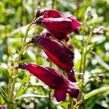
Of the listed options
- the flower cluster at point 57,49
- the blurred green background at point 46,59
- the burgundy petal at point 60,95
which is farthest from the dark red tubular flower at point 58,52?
the blurred green background at point 46,59

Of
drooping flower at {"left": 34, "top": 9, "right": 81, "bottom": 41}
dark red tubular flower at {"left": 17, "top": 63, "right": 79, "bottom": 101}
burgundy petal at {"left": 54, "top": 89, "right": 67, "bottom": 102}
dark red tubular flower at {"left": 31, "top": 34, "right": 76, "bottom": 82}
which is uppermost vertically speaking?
drooping flower at {"left": 34, "top": 9, "right": 81, "bottom": 41}

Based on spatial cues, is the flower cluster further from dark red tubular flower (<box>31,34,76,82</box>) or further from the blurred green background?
the blurred green background

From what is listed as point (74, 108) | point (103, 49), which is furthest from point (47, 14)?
point (103, 49)

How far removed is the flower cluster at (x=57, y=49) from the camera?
2.19 m

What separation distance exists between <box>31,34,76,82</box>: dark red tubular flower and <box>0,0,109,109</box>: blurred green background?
0.78 ft

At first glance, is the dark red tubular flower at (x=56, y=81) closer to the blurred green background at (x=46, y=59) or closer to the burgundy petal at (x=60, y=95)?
the burgundy petal at (x=60, y=95)

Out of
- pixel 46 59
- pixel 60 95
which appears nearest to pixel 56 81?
pixel 60 95

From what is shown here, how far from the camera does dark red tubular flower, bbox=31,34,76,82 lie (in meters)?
2.19

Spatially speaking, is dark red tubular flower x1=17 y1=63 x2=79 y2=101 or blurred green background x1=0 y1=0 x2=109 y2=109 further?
blurred green background x1=0 y1=0 x2=109 y2=109

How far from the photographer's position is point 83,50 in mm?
3010

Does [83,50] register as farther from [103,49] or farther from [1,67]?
[103,49]

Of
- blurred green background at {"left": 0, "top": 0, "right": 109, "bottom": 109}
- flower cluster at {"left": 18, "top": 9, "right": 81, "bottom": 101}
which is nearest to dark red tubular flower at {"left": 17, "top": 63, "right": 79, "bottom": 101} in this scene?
flower cluster at {"left": 18, "top": 9, "right": 81, "bottom": 101}

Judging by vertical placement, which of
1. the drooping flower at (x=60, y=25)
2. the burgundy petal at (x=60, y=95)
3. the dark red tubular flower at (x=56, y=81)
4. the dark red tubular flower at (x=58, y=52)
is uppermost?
the drooping flower at (x=60, y=25)

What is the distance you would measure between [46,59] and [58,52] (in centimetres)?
143
